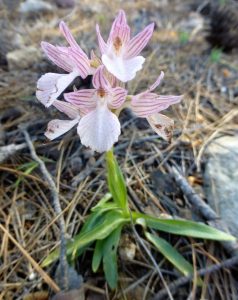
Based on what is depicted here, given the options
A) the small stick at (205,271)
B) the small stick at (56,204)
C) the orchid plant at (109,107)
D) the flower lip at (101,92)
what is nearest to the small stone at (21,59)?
the small stick at (56,204)

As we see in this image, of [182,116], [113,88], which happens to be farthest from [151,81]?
[113,88]

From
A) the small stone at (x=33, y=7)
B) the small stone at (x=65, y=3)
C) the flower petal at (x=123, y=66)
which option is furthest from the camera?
the small stone at (x=65, y=3)

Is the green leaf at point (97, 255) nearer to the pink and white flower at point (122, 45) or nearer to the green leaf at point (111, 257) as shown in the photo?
the green leaf at point (111, 257)

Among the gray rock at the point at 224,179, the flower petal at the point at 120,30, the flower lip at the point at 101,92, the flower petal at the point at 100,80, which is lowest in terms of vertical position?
the gray rock at the point at 224,179

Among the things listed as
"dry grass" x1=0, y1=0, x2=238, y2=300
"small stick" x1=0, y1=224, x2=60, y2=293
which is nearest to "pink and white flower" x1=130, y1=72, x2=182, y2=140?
"dry grass" x1=0, y1=0, x2=238, y2=300

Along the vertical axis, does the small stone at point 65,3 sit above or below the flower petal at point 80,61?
below

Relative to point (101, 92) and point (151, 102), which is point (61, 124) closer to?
point (101, 92)

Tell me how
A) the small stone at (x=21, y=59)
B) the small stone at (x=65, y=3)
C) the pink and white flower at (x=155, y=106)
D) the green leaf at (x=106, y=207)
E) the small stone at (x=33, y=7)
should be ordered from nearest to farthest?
the pink and white flower at (x=155, y=106) → the green leaf at (x=106, y=207) → the small stone at (x=21, y=59) → the small stone at (x=33, y=7) → the small stone at (x=65, y=3)

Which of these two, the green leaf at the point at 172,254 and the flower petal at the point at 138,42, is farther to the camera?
the green leaf at the point at 172,254

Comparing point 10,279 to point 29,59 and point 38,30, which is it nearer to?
point 29,59
